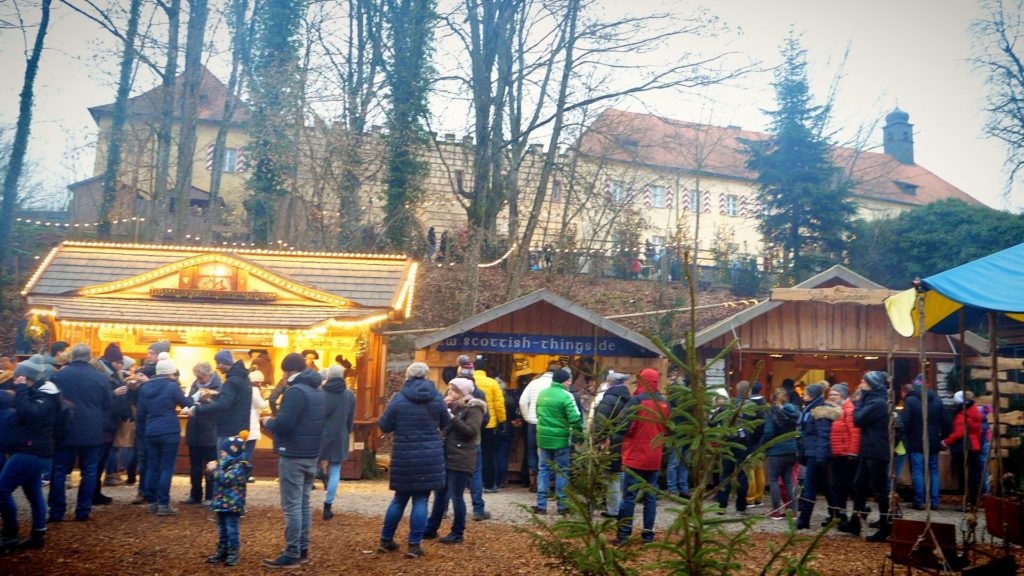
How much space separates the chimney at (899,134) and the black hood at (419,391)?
51.3 m

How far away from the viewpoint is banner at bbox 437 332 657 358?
1206 cm

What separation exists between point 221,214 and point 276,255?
1522cm

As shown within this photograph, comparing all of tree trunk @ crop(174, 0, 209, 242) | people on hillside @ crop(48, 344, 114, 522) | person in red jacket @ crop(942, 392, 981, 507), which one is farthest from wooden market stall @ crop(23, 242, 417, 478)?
tree trunk @ crop(174, 0, 209, 242)

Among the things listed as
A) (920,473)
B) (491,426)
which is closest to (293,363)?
(491,426)

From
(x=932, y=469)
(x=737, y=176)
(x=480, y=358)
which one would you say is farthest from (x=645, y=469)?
(x=737, y=176)

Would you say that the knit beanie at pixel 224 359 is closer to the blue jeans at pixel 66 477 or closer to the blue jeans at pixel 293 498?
the blue jeans at pixel 66 477

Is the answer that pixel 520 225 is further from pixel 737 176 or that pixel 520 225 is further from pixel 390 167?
pixel 737 176

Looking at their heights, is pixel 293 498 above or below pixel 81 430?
below

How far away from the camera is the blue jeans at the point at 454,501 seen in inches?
284

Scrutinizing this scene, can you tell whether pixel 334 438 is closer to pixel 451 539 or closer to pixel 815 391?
pixel 451 539

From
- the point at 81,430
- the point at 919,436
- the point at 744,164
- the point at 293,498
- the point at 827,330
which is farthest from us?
the point at 744,164

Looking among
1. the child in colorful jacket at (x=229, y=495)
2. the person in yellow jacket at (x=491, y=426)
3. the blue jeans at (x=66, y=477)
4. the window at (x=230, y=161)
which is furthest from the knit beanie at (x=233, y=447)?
the window at (x=230, y=161)

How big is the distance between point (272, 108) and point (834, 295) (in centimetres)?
1628

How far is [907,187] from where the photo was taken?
155 ft
